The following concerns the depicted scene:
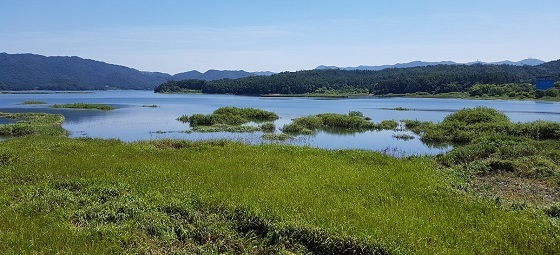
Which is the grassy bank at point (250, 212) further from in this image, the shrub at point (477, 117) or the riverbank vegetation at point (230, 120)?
the shrub at point (477, 117)

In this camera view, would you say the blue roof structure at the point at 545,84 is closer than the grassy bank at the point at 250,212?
No

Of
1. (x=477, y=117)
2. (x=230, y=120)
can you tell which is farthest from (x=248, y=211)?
(x=230, y=120)

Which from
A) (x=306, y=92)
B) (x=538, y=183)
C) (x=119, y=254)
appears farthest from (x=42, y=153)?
(x=306, y=92)

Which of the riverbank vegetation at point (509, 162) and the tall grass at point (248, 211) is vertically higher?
the tall grass at point (248, 211)

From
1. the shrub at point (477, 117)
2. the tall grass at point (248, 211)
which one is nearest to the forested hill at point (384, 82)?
the shrub at point (477, 117)

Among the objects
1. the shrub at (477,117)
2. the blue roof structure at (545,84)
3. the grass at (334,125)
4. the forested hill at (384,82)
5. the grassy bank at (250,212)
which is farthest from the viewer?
the forested hill at (384,82)

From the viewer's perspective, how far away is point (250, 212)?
988cm

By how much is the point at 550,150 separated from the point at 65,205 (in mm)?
21397

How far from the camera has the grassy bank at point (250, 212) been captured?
8289mm

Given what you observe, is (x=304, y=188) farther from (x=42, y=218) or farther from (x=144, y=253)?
(x=42, y=218)

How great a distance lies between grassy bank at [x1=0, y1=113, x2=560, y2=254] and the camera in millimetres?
8289

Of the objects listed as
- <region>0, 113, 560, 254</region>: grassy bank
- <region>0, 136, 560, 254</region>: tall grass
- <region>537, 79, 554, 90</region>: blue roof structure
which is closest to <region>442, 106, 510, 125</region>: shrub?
<region>0, 113, 560, 254</region>: grassy bank

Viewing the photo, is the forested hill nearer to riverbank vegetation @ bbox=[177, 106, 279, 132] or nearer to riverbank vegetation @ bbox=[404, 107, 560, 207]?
riverbank vegetation @ bbox=[177, 106, 279, 132]

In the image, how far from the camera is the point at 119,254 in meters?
7.77
